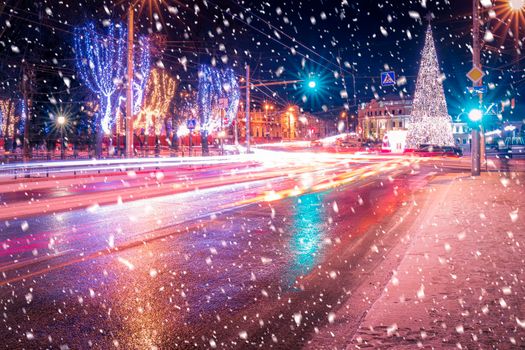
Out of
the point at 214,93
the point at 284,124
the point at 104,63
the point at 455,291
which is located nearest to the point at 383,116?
the point at 284,124

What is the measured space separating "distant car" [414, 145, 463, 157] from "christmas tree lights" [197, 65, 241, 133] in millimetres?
19316

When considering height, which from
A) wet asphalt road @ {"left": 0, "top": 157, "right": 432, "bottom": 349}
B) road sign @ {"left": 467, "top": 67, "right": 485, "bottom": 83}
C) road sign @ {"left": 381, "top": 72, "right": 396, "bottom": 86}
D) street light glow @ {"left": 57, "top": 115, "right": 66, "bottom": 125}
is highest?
road sign @ {"left": 381, "top": 72, "right": 396, "bottom": 86}

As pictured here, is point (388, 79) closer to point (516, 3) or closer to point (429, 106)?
point (516, 3)

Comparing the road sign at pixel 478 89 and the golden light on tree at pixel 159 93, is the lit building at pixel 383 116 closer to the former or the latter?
the golden light on tree at pixel 159 93

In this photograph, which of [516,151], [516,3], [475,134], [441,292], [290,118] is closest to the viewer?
[441,292]

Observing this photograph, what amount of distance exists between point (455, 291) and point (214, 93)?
43244 mm

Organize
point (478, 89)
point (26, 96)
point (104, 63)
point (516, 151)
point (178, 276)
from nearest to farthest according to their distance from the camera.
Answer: point (178, 276), point (478, 89), point (26, 96), point (104, 63), point (516, 151)

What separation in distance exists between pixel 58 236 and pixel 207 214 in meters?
3.48

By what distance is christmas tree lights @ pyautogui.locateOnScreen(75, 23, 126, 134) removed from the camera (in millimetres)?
36344

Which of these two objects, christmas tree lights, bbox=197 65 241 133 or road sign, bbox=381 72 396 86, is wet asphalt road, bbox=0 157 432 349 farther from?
christmas tree lights, bbox=197 65 241 133

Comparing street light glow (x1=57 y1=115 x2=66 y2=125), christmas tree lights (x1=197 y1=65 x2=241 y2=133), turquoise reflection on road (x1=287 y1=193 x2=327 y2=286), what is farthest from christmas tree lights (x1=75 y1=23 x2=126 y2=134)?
→ turquoise reflection on road (x1=287 y1=193 x2=327 y2=286)

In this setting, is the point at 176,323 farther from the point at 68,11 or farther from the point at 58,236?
the point at 68,11

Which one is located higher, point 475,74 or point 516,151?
point 475,74

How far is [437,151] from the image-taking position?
4781 cm
